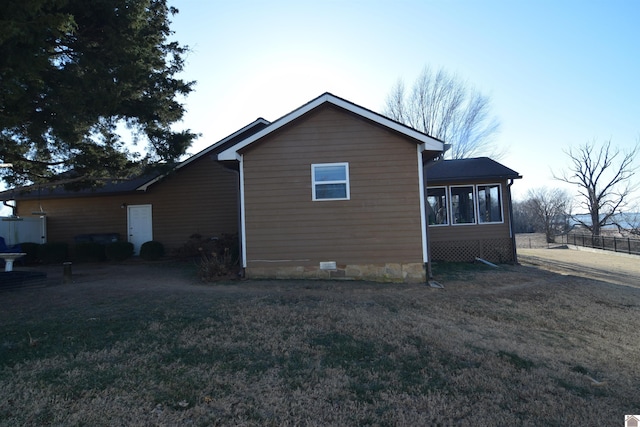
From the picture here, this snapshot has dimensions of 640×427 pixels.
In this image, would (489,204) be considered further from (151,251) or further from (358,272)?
(151,251)

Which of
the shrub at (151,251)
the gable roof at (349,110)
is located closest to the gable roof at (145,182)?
the shrub at (151,251)

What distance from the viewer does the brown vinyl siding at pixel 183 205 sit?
15.5 m

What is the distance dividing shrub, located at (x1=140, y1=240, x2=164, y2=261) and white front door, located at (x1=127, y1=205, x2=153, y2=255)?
2.87ft

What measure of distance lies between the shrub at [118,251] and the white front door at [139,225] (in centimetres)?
82

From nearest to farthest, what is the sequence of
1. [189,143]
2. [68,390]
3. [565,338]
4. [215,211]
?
[68,390] < [565,338] < [189,143] < [215,211]

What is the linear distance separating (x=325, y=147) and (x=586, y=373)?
717 centimetres

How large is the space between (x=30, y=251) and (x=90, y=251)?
2.30 metres

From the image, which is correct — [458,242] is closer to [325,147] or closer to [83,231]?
[325,147]

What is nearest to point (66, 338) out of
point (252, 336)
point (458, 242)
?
point (252, 336)

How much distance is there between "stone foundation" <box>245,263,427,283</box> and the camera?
9.89 metres

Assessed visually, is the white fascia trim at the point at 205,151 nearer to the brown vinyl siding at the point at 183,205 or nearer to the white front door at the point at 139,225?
the brown vinyl siding at the point at 183,205

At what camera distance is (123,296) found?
7.58m

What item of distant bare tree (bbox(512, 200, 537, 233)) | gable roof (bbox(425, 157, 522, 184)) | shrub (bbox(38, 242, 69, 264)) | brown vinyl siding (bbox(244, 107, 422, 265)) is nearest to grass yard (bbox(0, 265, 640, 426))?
brown vinyl siding (bbox(244, 107, 422, 265))

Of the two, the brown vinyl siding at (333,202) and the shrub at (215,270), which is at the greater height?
the brown vinyl siding at (333,202)
